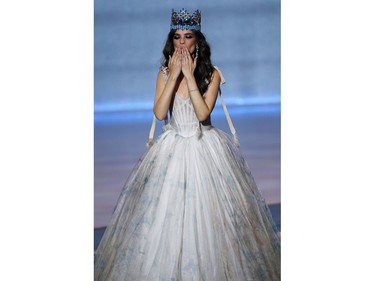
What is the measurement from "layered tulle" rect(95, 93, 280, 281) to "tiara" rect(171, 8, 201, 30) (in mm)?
364

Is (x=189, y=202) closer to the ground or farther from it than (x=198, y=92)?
closer to the ground

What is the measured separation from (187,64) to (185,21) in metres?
0.21

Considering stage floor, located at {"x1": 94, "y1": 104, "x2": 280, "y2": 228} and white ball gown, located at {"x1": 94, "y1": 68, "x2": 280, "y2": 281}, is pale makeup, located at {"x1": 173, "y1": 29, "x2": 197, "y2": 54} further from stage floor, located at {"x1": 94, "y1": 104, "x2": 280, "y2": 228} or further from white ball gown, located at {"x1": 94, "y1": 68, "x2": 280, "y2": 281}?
stage floor, located at {"x1": 94, "y1": 104, "x2": 280, "y2": 228}

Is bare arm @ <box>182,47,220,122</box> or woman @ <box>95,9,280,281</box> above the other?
bare arm @ <box>182,47,220,122</box>

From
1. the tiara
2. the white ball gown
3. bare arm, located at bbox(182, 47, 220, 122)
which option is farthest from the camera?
the tiara

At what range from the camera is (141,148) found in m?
5.50

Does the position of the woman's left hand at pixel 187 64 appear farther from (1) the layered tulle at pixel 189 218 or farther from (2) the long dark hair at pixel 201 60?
(1) the layered tulle at pixel 189 218

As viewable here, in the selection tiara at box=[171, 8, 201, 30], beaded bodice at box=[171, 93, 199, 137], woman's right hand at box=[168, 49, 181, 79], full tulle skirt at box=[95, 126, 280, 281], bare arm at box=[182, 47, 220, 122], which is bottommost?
full tulle skirt at box=[95, 126, 280, 281]

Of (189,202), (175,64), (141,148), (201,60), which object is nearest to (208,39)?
(201,60)

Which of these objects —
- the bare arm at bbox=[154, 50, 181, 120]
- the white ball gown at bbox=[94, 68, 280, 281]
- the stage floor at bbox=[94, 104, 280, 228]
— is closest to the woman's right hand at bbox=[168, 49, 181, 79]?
the bare arm at bbox=[154, 50, 181, 120]

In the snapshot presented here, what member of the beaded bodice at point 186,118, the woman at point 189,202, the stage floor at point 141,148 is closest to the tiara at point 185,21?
the woman at point 189,202

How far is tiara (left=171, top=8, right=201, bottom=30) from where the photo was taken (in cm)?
540

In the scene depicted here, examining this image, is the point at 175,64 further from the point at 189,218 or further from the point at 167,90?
the point at 189,218

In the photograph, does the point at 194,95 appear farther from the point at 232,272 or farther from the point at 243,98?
the point at 232,272
